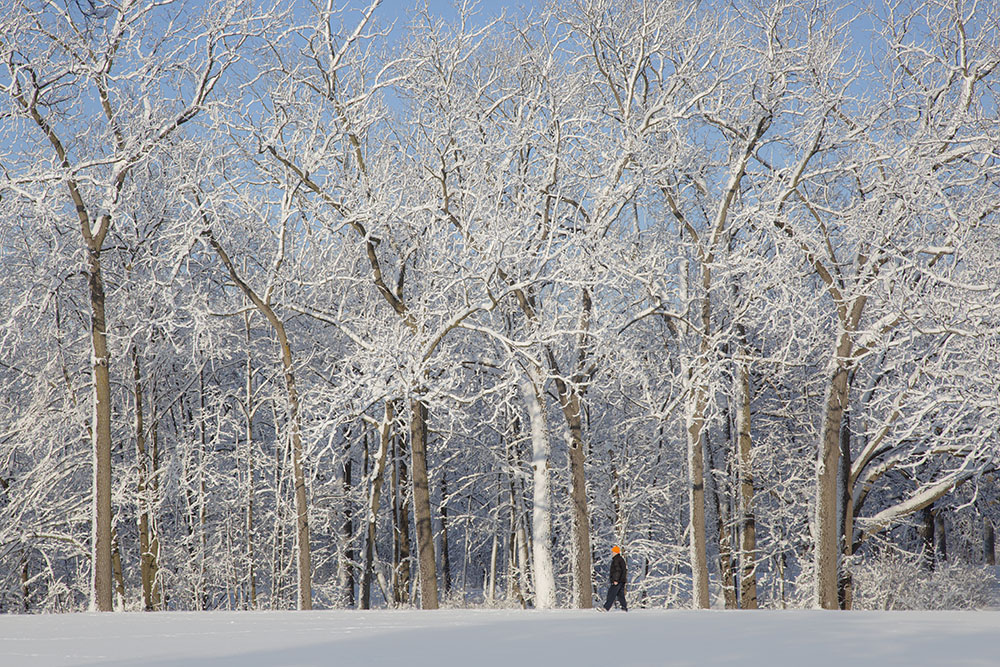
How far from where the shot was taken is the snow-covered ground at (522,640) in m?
6.84

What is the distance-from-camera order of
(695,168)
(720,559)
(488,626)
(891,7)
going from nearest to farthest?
(488,626)
(891,7)
(695,168)
(720,559)

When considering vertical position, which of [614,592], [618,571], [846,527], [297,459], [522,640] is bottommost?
[614,592]

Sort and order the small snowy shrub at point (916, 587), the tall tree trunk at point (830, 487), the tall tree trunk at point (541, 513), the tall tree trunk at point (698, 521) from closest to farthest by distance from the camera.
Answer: the tall tree trunk at point (830, 487), the tall tree trunk at point (541, 513), the tall tree trunk at point (698, 521), the small snowy shrub at point (916, 587)

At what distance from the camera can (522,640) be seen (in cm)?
806

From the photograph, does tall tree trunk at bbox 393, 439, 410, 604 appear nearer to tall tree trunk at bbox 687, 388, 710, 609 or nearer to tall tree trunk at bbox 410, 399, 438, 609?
tall tree trunk at bbox 410, 399, 438, 609

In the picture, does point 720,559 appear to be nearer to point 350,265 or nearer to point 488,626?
point 350,265

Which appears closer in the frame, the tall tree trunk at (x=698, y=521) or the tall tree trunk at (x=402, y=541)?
the tall tree trunk at (x=698, y=521)

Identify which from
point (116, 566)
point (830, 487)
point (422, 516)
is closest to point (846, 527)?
point (830, 487)

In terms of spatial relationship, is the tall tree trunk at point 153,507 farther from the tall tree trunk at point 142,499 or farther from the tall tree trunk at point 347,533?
the tall tree trunk at point 347,533

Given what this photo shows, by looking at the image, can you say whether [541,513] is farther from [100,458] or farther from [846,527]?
[100,458]

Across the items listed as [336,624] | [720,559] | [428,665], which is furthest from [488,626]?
[720,559]

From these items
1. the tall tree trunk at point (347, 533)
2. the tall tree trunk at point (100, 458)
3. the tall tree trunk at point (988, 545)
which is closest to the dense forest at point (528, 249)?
the tall tree trunk at point (100, 458)

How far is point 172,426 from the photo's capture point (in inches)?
1127

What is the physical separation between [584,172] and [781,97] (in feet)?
14.6
